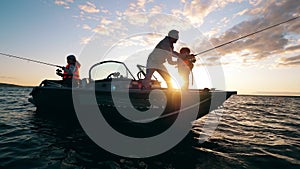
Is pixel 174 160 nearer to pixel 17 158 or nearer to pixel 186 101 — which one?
pixel 186 101

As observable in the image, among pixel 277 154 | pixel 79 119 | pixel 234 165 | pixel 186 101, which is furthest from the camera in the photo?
pixel 79 119

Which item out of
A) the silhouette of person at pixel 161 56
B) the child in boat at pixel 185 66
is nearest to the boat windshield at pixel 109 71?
the silhouette of person at pixel 161 56

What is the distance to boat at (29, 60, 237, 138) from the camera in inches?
204

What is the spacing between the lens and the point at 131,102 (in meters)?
5.27

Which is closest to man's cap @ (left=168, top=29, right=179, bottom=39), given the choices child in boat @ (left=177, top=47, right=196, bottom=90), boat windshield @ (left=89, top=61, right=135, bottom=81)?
child in boat @ (left=177, top=47, right=196, bottom=90)

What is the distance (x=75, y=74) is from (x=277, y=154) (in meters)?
8.25

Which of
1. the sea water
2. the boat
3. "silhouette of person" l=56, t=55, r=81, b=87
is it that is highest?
"silhouette of person" l=56, t=55, r=81, b=87

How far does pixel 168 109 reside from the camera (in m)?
5.27

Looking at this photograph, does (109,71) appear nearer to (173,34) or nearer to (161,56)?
(161,56)

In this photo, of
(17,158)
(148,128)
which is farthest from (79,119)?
(17,158)

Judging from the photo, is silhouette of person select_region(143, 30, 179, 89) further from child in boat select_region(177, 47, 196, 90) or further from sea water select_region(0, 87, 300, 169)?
sea water select_region(0, 87, 300, 169)

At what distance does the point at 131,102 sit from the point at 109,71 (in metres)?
3.08

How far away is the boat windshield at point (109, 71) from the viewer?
771 cm

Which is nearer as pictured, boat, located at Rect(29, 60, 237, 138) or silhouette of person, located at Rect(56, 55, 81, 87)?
boat, located at Rect(29, 60, 237, 138)
